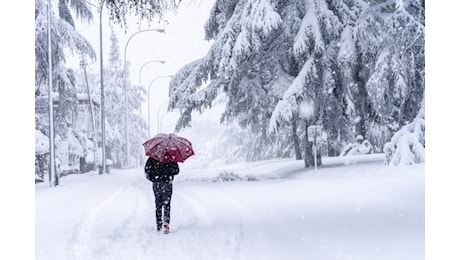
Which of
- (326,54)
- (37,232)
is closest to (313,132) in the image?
(326,54)

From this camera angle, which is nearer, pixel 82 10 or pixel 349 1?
pixel 82 10

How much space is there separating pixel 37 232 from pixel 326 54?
15020 mm

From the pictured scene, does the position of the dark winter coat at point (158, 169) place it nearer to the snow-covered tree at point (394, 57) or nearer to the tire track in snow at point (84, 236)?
the tire track in snow at point (84, 236)

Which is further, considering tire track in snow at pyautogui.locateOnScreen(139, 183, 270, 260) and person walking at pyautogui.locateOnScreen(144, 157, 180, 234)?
person walking at pyautogui.locateOnScreen(144, 157, 180, 234)

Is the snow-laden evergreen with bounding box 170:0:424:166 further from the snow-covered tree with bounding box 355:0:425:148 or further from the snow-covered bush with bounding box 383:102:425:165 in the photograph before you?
the snow-covered bush with bounding box 383:102:425:165

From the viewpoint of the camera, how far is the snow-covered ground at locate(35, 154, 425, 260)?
25.0 feet

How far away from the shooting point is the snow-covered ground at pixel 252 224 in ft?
25.0

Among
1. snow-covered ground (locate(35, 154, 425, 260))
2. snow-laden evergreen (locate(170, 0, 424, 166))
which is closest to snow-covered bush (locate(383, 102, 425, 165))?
snow-covered ground (locate(35, 154, 425, 260))

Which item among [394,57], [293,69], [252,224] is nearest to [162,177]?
[252,224]

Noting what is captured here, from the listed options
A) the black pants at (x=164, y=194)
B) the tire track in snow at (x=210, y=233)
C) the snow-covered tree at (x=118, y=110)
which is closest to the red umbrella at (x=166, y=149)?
the black pants at (x=164, y=194)

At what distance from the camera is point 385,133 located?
924 inches

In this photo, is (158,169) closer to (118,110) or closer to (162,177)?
(162,177)

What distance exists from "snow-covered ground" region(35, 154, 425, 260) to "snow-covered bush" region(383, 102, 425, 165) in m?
0.25
